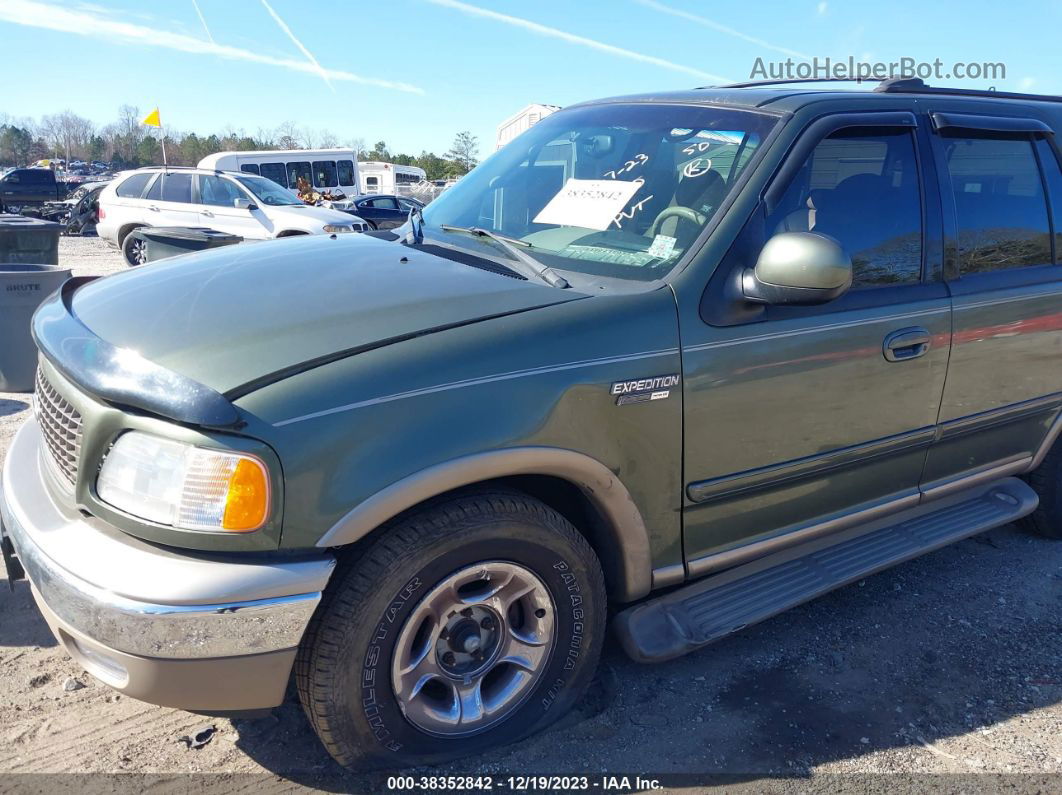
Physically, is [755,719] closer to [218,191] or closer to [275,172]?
[218,191]

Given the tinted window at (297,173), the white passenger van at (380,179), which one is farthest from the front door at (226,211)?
the white passenger van at (380,179)

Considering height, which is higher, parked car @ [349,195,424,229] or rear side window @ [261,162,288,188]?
rear side window @ [261,162,288,188]

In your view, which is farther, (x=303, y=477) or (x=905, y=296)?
(x=905, y=296)

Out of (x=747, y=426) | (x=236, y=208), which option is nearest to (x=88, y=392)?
(x=747, y=426)

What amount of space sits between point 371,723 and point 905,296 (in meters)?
2.30

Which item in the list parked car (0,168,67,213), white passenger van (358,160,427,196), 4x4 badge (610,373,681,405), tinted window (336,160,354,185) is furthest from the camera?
white passenger van (358,160,427,196)

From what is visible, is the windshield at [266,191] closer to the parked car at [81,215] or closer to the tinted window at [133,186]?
the tinted window at [133,186]

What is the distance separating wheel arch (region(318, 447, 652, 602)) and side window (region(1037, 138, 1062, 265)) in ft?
8.01

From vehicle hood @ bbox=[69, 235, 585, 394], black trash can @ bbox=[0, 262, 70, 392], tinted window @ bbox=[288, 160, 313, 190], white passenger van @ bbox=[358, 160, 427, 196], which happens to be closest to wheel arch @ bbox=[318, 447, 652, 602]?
vehicle hood @ bbox=[69, 235, 585, 394]

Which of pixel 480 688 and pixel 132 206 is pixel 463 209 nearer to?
pixel 480 688

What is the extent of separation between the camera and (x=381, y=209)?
22938mm

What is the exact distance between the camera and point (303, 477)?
1.90 m

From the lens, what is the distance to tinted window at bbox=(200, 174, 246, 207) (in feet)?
46.1

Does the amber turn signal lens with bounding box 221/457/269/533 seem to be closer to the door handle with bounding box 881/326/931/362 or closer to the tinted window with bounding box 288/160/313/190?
the door handle with bounding box 881/326/931/362
